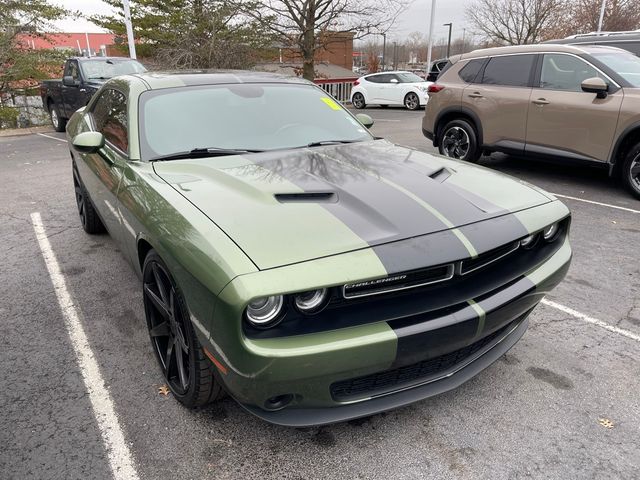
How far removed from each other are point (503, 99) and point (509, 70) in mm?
461

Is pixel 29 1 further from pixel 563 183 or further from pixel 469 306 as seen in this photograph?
pixel 469 306

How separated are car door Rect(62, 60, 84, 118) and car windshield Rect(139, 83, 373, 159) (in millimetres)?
8700

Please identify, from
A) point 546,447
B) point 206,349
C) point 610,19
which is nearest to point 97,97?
point 206,349

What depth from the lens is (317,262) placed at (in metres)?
1.80

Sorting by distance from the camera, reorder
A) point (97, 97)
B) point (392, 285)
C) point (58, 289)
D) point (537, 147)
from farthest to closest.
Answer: point (537, 147) < point (97, 97) < point (58, 289) < point (392, 285)

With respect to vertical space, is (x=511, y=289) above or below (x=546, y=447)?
above

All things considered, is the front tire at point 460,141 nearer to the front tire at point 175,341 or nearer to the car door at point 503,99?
the car door at point 503,99

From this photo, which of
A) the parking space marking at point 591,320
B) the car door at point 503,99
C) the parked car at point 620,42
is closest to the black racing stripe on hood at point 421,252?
the parking space marking at point 591,320

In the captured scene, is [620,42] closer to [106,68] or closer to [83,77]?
[106,68]

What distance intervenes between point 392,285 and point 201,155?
5.02 feet

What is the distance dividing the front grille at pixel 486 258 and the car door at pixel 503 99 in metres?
5.05

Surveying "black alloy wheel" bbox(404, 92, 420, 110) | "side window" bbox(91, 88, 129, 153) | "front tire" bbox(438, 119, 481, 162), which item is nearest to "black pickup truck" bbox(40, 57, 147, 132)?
"side window" bbox(91, 88, 129, 153)

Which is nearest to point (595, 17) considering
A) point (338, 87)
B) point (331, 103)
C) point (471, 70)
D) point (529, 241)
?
point (338, 87)

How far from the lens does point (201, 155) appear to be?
2885 mm
